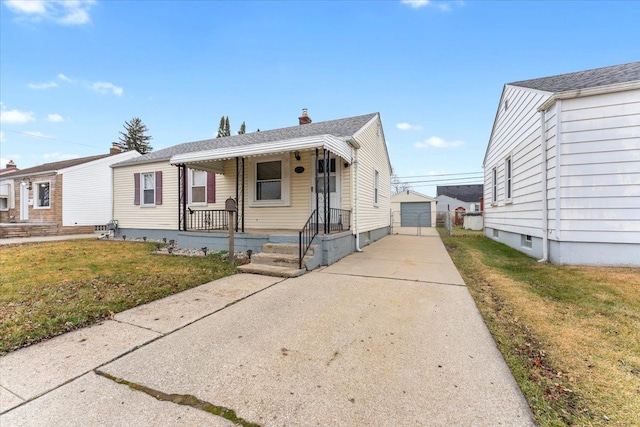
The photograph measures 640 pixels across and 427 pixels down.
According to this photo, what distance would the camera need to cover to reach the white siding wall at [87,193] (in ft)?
47.5

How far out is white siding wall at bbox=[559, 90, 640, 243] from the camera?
212 inches

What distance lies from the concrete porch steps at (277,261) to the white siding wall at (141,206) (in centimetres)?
684

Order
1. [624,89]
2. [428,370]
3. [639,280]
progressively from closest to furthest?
[428,370]
[639,280]
[624,89]

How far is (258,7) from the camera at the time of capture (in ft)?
31.9

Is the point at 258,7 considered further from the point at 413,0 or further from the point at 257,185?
the point at 257,185

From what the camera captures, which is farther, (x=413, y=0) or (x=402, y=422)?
(x=413, y=0)

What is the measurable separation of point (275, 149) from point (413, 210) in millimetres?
22096

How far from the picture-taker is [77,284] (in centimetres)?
469

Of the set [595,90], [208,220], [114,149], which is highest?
[114,149]

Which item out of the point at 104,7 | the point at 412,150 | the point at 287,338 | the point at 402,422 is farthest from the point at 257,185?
the point at 412,150

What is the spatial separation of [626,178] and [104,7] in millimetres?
15521

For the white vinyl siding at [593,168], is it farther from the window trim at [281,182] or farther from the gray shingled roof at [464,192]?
the gray shingled roof at [464,192]

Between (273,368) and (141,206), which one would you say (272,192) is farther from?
(273,368)

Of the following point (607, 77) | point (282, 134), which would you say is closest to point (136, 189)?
point (282, 134)
